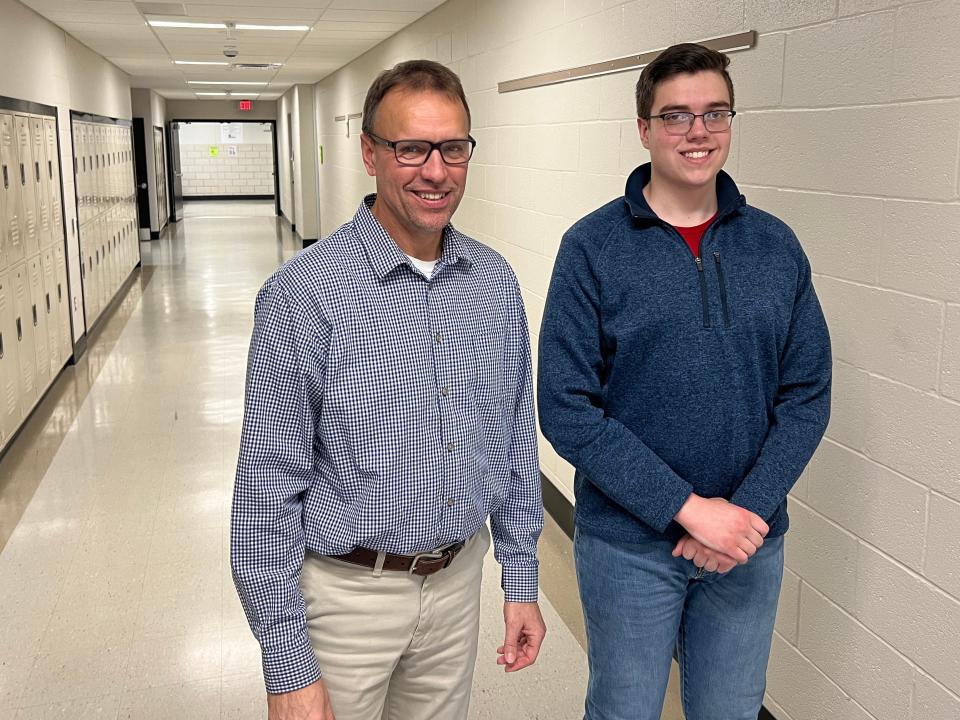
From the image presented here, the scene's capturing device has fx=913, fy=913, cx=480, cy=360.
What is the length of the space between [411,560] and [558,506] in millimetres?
2630

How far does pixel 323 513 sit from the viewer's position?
4.79 ft

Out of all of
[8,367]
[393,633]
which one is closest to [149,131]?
[8,367]

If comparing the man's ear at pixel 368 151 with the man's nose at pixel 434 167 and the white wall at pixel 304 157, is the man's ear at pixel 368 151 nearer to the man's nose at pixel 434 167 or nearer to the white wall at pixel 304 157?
the man's nose at pixel 434 167

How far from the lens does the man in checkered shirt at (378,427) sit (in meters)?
1.40

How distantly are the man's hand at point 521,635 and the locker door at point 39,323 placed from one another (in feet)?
15.7

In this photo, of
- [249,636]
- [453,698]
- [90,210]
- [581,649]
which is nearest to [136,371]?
[90,210]

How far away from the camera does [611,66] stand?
132 inches

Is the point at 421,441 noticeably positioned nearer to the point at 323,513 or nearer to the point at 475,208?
the point at 323,513

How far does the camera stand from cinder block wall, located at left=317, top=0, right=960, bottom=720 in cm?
181

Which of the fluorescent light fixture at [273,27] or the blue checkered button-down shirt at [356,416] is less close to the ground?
the fluorescent light fixture at [273,27]

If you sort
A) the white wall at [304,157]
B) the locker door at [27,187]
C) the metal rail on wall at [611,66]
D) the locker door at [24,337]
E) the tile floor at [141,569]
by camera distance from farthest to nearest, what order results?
the white wall at [304,157]
the locker door at [27,187]
the locker door at [24,337]
the tile floor at [141,569]
the metal rail on wall at [611,66]

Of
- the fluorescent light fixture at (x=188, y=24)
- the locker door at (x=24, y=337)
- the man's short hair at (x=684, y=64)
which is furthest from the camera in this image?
the fluorescent light fixture at (x=188, y=24)

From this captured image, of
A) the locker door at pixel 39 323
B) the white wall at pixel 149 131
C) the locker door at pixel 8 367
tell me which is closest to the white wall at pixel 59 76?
the locker door at pixel 39 323

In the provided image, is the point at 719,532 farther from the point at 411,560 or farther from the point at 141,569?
the point at 141,569
